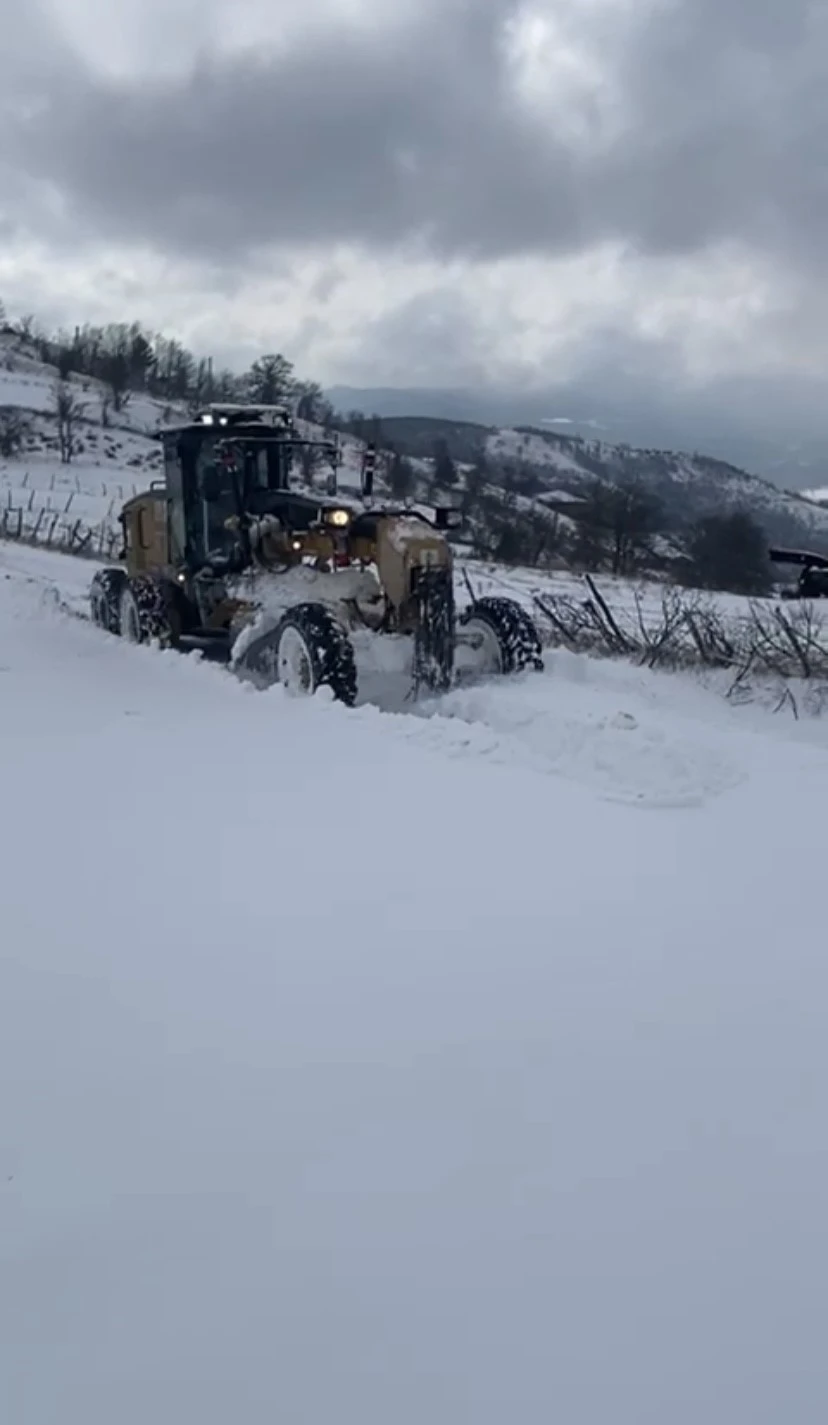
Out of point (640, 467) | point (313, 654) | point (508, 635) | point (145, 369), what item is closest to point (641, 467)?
point (640, 467)

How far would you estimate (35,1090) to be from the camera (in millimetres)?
2814

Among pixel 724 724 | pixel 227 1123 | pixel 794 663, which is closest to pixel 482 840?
pixel 227 1123

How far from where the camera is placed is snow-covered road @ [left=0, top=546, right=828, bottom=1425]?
82.0 inches

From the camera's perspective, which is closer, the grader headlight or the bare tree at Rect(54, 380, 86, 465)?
the grader headlight

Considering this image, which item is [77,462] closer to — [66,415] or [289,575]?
[66,415]

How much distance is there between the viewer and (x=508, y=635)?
9219mm

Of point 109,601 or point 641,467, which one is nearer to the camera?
point 109,601

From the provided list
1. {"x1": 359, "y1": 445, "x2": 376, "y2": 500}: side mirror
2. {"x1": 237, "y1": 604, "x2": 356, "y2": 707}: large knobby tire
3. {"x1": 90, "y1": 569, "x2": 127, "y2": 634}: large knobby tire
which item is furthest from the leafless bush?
{"x1": 90, "y1": 569, "x2": 127, "y2": 634}: large knobby tire

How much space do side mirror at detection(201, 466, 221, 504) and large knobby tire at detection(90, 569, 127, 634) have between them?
1.93 metres

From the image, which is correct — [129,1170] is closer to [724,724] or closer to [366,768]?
[366,768]

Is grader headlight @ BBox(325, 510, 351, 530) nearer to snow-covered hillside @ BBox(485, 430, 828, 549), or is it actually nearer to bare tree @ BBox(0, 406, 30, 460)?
bare tree @ BBox(0, 406, 30, 460)

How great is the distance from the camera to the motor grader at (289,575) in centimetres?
863

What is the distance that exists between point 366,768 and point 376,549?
3372 millimetres

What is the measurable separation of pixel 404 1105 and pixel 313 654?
545 centimetres
